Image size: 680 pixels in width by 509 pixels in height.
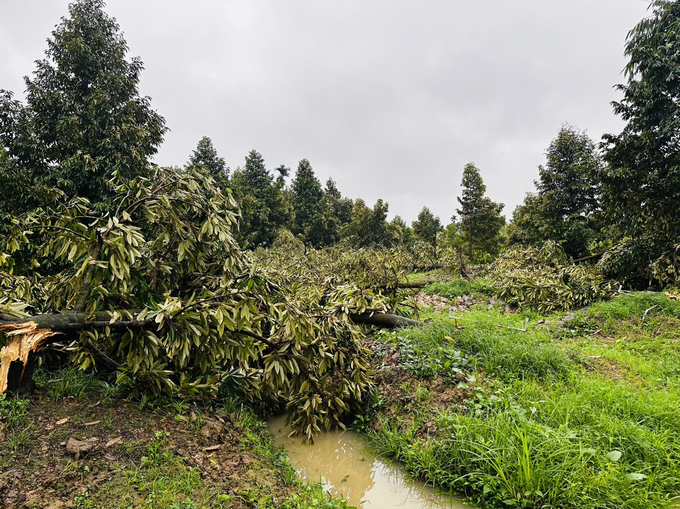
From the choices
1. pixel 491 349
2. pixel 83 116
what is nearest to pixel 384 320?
pixel 491 349

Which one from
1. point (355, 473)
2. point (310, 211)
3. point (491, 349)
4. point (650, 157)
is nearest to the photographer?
point (355, 473)

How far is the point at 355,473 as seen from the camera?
8.86 feet

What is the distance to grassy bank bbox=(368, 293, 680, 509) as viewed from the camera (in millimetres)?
2139

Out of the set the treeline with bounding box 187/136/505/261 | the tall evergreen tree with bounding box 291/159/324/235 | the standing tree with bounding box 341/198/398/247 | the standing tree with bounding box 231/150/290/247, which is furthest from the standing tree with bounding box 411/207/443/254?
the standing tree with bounding box 231/150/290/247

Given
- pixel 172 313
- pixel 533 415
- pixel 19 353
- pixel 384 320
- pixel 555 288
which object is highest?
pixel 555 288

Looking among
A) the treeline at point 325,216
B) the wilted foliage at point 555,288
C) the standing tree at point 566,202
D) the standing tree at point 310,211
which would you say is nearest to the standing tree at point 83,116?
the treeline at point 325,216

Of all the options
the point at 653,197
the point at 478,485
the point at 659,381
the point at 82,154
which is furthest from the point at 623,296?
the point at 82,154

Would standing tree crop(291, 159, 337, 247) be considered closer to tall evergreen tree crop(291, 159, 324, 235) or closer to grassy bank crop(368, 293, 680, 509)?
tall evergreen tree crop(291, 159, 324, 235)

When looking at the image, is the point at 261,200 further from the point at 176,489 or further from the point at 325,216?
the point at 176,489

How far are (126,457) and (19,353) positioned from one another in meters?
0.91

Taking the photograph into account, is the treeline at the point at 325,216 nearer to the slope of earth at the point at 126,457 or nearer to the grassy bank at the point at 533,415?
the grassy bank at the point at 533,415

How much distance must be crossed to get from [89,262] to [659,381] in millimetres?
5384

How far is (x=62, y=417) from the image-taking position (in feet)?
7.22

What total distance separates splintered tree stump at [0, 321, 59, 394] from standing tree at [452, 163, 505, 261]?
1457 cm
